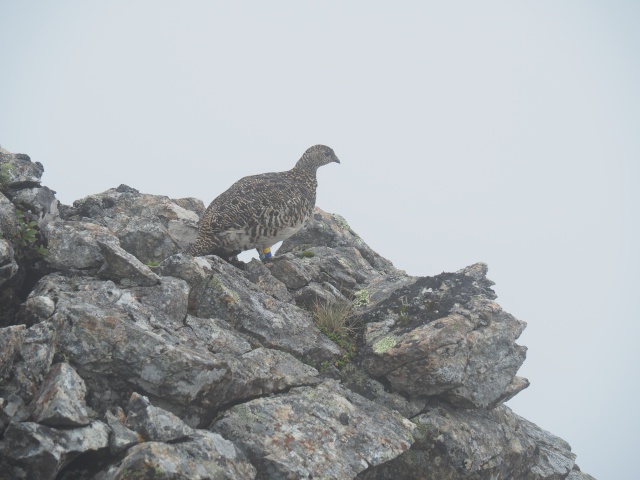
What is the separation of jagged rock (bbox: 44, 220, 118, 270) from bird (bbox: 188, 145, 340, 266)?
260cm

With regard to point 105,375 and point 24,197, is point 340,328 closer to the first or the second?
point 105,375

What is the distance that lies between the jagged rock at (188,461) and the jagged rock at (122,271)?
8.96ft

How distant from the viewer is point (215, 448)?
17.6 ft

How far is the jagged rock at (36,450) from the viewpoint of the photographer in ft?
15.0

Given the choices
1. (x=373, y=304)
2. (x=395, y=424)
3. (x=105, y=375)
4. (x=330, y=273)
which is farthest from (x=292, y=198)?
(x=105, y=375)

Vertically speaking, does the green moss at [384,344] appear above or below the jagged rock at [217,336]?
above

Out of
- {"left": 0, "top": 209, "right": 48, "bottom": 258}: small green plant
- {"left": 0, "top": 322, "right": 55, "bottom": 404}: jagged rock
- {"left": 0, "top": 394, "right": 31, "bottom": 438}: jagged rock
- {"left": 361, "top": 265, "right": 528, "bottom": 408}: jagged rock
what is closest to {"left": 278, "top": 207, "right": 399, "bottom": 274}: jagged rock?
{"left": 361, "top": 265, "right": 528, "bottom": 408}: jagged rock

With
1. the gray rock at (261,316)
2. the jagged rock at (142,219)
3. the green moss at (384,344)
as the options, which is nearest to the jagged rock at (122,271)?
the gray rock at (261,316)

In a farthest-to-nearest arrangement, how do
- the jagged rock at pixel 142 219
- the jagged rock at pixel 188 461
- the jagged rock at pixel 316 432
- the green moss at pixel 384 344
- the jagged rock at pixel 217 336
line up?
the jagged rock at pixel 142 219, the green moss at pixel 384 344, the jagged rock at pixel 217 336, the jagged rock at pixel 316 432, the jagged rock at pixel 188 461

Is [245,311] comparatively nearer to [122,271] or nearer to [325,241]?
[122,271]

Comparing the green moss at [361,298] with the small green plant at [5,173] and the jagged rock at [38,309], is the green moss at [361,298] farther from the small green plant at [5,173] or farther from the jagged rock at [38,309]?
the small green plant at [5,173]

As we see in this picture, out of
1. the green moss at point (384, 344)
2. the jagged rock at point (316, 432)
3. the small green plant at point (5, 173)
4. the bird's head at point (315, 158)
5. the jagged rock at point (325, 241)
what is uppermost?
the bird's head at point (315, 158)

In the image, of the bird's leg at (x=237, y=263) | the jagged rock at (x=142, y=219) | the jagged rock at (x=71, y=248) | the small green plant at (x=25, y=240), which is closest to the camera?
the small green plant at (x=25, y=240)

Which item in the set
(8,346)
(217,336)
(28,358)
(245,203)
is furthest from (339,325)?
(8,346)
